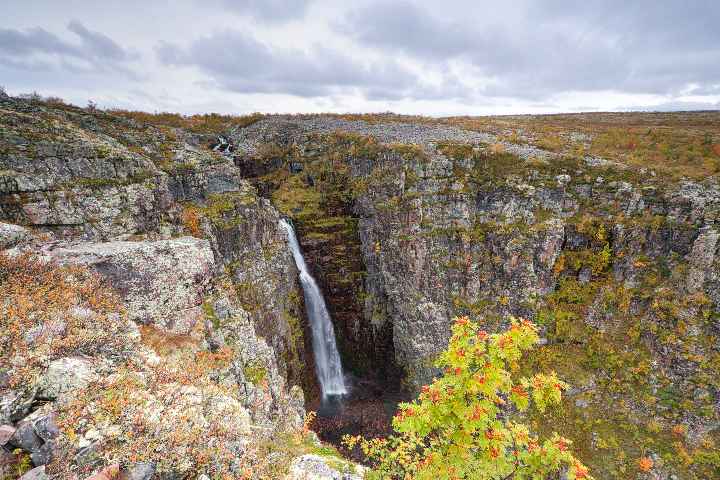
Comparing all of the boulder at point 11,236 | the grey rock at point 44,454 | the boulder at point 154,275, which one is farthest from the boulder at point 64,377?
the boulder at point 11,236

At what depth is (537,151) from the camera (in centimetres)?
2480

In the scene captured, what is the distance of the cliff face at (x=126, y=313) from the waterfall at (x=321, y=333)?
5.37 metres

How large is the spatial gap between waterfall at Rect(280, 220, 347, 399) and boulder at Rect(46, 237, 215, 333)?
1417 cm

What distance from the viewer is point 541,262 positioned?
2253cm

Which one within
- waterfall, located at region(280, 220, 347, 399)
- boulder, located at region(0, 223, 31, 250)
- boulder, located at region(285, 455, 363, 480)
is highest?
boulder, located at region(0, 223, 31, 250)

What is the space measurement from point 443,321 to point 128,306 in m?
20.2

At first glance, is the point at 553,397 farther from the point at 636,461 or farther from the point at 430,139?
the point at 430,139

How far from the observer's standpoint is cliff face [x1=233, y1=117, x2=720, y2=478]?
59.6ft

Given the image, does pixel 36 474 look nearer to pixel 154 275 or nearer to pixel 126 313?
pixel 126 313

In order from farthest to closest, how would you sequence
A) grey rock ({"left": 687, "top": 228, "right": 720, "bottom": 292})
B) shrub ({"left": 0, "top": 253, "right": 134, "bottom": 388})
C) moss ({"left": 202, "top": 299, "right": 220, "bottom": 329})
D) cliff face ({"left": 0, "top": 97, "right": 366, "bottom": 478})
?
1. grey rock ({"left": 687, "top": 228, "right": 720, "bottom": 292})
2. moss ({"left": 202, "top": 299, "right": 220, "bottom": 329})
3. shrub ({"left": 0, "top": 253, "right": 134, "bottom": 388})
4. cliff face ({"left": 0, "top": 97, "right": 366, "bottom": 478})

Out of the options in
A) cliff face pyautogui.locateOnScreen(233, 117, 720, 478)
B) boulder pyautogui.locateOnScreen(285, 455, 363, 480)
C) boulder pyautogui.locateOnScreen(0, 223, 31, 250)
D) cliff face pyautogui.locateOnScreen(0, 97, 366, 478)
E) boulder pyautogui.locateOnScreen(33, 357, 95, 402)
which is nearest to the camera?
cliff face pyautogui.locateOnScreen(0, 97, 366, 478)

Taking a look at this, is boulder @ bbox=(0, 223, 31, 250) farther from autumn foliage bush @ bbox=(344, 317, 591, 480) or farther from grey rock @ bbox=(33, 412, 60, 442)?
autumn foliage bush @ bbox=(344, 317, 591, 480)

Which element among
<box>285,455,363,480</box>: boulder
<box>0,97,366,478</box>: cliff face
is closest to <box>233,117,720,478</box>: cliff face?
<box>0,97,366,478</box>: cliff face

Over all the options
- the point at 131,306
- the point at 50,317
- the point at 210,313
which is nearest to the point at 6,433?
the point at 50,317
